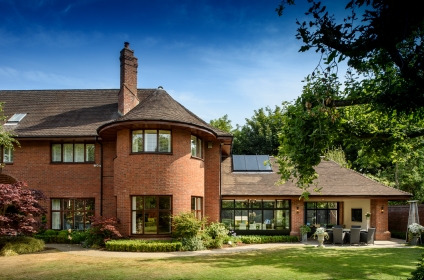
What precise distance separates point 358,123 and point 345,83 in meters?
2.13

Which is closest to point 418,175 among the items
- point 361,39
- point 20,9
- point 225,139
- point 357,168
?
point 357,168

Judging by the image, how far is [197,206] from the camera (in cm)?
1977

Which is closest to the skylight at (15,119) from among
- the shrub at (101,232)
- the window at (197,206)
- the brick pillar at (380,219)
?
the shrub at (101,232)

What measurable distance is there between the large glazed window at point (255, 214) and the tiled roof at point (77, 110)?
14.5ft

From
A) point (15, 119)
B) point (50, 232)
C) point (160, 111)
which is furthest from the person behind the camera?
point (15, 119)

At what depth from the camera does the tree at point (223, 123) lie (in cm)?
4578

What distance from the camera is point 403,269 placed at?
1199cm

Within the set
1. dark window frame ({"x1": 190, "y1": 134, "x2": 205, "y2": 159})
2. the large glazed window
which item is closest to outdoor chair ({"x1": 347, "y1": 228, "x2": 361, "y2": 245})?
the large glazed window

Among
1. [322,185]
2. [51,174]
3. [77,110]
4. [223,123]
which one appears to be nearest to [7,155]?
[51,174]

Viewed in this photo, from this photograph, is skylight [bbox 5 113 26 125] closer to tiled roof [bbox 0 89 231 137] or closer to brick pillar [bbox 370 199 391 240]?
tiled roof [bbox 0 89 231 137]

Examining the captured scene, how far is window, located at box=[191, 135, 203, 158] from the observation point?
19391 mm

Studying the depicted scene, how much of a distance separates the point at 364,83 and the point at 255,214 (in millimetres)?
12072

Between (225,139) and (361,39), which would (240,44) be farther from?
(225,139)

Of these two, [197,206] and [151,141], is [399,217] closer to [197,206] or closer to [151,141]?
[197,206]
